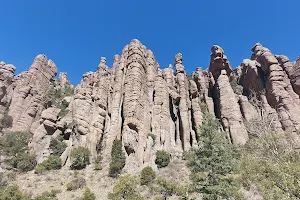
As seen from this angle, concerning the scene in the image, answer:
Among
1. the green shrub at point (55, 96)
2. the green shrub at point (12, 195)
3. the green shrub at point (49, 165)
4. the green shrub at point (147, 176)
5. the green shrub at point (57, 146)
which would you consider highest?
the green shrub at point (55, 96)

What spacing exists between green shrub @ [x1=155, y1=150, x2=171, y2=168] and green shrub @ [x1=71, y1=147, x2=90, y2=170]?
9.88m

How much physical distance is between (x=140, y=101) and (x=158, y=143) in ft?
24.3

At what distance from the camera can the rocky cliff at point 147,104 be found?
35844 millimetres

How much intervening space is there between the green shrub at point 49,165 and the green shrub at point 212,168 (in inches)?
766

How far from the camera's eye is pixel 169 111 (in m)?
44.0

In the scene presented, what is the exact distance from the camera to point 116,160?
29984mm

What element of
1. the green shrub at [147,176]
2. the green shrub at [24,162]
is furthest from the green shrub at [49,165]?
the green shrub at [147,176]

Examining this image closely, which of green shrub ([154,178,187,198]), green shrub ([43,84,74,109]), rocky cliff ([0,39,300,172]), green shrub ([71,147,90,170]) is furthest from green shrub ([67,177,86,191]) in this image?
green shrub ([43,84,74,109])

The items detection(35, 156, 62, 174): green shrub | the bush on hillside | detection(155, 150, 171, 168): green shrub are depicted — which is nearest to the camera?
detection(35, 156, 62, 174): green shrub

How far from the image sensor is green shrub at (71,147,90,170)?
102 ft

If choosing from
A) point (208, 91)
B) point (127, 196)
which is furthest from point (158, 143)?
point (208, 91)

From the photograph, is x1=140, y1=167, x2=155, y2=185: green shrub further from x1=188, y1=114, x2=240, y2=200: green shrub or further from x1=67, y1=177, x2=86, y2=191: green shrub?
x1=67, y1=177, x2=86, y2=191: green shrub

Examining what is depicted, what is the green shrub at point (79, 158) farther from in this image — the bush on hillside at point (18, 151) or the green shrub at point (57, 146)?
the bush on hillside at point (18, 151)

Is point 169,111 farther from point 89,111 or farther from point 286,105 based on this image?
point 286,105
